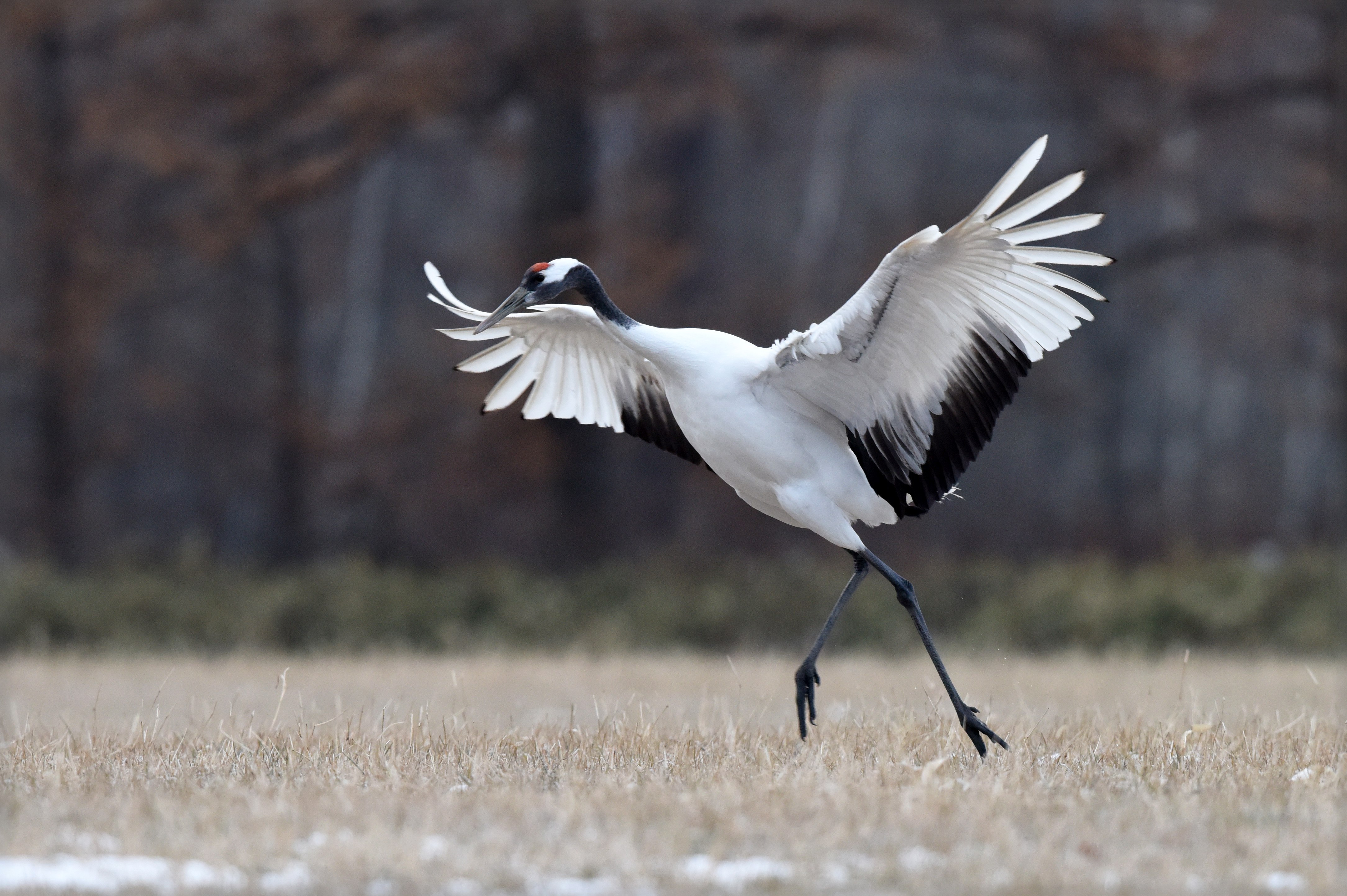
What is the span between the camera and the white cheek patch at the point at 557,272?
265 inches

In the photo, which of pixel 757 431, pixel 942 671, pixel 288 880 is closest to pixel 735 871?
pixel 288 880

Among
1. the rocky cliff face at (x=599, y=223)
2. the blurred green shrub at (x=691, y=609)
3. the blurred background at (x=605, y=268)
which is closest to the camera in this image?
the blurred green shrub at (x=691, y=609)

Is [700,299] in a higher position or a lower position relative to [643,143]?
lower

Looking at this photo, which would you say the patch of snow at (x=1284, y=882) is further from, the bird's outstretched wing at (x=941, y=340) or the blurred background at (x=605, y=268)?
the blurred background at (x=605, y=268)

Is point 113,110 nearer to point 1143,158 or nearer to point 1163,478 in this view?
point 1143,158

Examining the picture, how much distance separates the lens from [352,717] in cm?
656

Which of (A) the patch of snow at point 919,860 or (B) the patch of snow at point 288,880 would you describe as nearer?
(B) the patch of snow at point 288,880

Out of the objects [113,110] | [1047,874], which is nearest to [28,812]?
[1047,874]

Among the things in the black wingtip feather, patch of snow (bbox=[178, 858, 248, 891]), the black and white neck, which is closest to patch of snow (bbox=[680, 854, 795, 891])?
patch of snow (bbox=[178, 858, 248, 891])

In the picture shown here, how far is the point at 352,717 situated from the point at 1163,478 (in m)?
20.1

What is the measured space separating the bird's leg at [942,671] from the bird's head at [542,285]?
66.7 inches

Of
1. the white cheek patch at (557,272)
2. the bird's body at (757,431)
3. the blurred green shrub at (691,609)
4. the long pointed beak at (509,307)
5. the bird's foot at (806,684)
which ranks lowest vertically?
the blurred green shrub at (691,609)

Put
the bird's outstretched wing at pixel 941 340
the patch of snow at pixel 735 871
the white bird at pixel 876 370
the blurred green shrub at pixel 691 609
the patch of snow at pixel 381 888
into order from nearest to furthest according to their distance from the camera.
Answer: the patch of snow at pixel 381 888 < the patch of snow at pixel 735 871 < the bird's outstretched wing at pixel 941 340 < the white bird at pixel 876 370 < the blurred green shrub at pixel 691 609

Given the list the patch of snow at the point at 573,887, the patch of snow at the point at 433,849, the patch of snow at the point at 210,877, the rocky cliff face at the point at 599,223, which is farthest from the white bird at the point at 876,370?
the rocky cliff face at the point at 599,223
